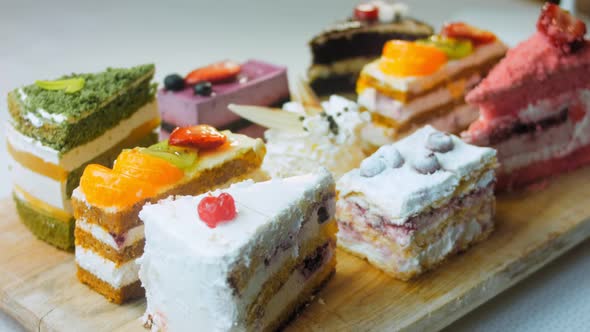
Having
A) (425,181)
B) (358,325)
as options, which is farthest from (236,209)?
(425,181)

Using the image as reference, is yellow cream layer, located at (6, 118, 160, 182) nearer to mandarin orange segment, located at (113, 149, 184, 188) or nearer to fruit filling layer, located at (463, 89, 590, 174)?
mandarin orange segment, located at (113, 149, 184, 188)

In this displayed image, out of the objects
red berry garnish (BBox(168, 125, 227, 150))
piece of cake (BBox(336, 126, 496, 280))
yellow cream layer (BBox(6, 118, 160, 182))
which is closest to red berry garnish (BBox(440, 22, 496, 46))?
piece of cake (BBox(336, 126, 496, 280))

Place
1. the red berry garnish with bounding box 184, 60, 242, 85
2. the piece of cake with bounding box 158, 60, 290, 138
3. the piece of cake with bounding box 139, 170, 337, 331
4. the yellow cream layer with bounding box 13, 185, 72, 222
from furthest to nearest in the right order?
the red berry garnish with bounding box 184, 60, 242, 85 < the piece of cake with bounding box 158, 60, 290, 138 < the yellow cream layer with bounding box 13, 185, 72, 222 < the piece of cake with bounding box 139, 170, 337, 331

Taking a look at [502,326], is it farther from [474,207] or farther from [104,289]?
[104,289]

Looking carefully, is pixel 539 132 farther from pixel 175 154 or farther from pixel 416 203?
pixel 175 154

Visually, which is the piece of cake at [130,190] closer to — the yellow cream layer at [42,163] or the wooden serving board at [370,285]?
the wooden serving board at [370,285]
